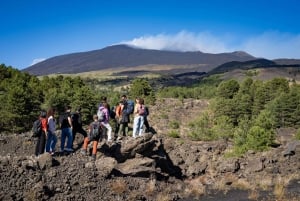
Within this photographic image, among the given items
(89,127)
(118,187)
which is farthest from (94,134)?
(118,187)

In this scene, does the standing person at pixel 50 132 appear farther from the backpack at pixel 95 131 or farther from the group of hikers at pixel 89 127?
the backpack at pixel 95 131

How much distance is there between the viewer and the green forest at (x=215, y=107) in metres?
41.1

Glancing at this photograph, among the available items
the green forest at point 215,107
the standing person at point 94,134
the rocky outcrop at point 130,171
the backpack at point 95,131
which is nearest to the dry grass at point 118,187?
the rocky outcrop at point 130,171

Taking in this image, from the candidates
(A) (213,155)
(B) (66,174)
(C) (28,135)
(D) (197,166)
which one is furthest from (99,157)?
(A) (213,155)

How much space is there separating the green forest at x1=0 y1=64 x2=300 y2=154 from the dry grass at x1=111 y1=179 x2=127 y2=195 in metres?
14.8

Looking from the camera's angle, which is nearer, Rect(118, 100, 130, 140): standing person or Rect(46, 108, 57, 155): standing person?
Rect(46, 108, 57, 155): standing person

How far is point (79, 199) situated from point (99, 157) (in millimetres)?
2798

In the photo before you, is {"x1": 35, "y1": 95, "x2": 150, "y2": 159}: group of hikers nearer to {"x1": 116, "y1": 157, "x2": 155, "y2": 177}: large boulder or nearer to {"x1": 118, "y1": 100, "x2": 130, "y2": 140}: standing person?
{"x1": 118, "y1": 100, "x2": 130, "y2": 140}: standing person

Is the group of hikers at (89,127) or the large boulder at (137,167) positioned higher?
the group of hikers at (89,127)

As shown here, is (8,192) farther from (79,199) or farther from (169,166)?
(169,166)

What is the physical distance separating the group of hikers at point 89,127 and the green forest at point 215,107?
13132mm

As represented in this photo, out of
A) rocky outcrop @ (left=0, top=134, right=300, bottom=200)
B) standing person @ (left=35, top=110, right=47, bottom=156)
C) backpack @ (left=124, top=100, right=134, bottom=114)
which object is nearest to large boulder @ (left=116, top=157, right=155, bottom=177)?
rocky outcrop @ (left=0, top=134, right=300, bottom=200)

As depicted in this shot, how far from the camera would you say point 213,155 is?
2970cm

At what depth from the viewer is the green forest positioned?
4106 cm
